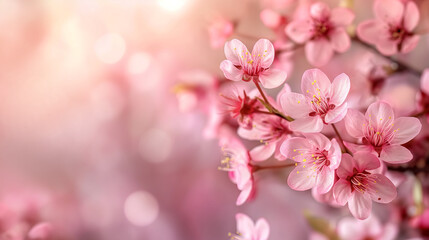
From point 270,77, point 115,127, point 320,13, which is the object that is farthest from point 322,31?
point 115,127

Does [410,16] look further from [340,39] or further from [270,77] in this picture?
[270,77]

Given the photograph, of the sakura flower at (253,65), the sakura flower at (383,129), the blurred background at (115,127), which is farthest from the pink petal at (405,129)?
the blurred background at (115,127)

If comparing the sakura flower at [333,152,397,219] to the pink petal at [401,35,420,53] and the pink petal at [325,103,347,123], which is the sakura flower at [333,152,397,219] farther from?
the pink petal at [401,35,420,53]

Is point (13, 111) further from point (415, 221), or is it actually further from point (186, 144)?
point (415, 221)

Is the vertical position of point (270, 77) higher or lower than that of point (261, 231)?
higher

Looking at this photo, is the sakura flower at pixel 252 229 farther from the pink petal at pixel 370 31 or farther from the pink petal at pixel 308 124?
the pink petal at pixel 370 31
